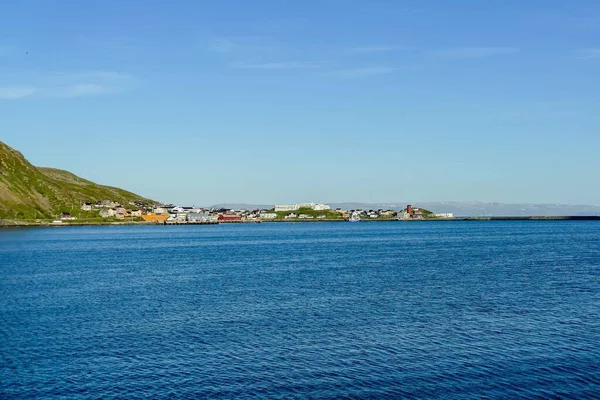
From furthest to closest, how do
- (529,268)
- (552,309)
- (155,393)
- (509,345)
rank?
(529,268), (552,309), (509,345), (155,393)

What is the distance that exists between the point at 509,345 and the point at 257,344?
16269 millimetres

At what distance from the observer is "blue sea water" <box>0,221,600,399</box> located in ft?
112

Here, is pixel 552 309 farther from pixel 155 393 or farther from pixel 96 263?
pixel 96 263

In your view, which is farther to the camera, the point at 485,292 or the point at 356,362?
the point at 485,292

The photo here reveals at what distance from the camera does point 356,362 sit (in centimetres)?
3828

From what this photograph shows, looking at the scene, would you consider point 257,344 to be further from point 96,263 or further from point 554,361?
point 96,263

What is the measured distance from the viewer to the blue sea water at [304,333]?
34031 mm

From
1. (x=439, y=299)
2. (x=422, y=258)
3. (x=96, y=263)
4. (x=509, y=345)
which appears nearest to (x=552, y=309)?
(x=439, y=299)

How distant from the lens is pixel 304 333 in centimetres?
4659

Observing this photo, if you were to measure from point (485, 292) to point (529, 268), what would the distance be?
2783 cm

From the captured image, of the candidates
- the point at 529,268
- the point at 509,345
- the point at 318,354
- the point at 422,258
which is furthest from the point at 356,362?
the point at 422,258

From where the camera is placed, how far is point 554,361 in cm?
3800

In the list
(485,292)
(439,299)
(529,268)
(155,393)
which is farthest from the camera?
(529,268)

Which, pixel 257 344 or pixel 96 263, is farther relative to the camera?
pixel 96 263
